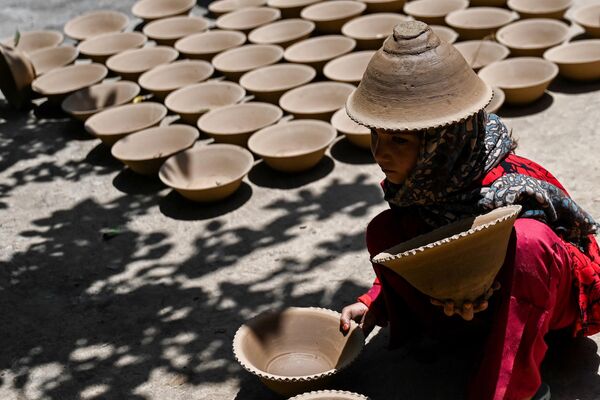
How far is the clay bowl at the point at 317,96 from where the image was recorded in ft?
22.7

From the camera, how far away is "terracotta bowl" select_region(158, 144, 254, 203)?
19.5ft

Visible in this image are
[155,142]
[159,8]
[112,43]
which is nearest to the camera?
[155,142]

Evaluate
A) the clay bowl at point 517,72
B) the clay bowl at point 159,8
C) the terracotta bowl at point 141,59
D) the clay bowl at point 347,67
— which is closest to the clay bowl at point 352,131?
the clay bowl at point 347,67

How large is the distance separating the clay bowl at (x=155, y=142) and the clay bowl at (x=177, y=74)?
100cm

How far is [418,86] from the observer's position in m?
2.95

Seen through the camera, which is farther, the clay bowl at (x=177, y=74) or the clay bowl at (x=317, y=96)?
the clay bowl at (x=177, y=74)

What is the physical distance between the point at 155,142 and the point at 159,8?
3564mm

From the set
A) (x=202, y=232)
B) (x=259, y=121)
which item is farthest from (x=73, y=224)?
(x=259, y=121)

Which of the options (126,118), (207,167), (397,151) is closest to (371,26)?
(126,118)

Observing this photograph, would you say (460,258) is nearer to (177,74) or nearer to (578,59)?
(578,59)

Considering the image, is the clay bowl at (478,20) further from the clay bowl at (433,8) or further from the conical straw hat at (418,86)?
the conical straw hat at (418,86)

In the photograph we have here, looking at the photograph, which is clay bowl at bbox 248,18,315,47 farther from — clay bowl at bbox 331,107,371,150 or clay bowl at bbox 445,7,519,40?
clay bowl at bbox 331,107,371,150

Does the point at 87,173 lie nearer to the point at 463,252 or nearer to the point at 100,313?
the point at 100,313

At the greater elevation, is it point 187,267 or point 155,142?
point 155,142
